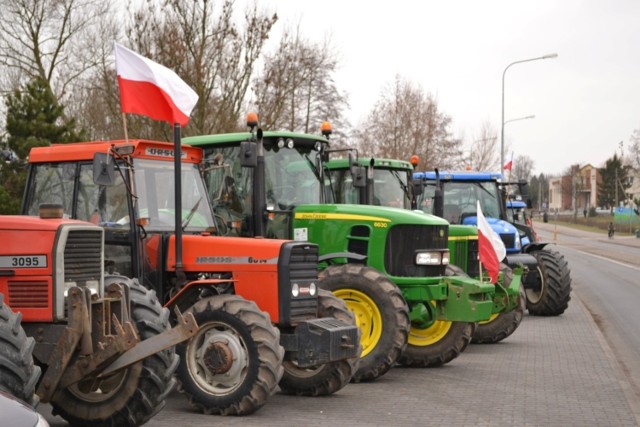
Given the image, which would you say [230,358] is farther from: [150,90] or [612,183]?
[612,183]

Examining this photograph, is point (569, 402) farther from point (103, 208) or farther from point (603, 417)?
point (103, 208)

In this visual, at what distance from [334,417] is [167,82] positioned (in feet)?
12.1

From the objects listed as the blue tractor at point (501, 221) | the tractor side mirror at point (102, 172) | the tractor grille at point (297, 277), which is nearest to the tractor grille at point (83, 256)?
the tractor side mirror at point (102, 172)

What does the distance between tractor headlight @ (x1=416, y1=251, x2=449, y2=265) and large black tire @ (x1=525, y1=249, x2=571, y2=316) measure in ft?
25.8

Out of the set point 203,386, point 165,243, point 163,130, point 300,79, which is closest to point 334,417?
point 203,386

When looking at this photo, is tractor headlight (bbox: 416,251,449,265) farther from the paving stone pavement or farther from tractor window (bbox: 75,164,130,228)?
tractor window (bbox: 75,164,130,228)

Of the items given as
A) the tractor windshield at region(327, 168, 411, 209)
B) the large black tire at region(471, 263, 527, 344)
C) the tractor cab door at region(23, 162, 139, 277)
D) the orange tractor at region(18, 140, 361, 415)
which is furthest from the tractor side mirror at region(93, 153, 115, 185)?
the large black tire at region(471, 263, 527, 344)

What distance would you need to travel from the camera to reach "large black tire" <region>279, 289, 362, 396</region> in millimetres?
10656

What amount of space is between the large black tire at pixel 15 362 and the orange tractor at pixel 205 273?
2476 millimetres

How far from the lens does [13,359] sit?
705 centimetres

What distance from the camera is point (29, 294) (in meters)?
8.31

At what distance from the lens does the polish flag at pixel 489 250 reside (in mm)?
14281

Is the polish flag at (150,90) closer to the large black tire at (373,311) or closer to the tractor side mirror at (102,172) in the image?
the tractor side mirror at (102,172)

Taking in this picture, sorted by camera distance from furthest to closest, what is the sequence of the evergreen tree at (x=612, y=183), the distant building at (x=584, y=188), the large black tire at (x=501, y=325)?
the distant building at (x=584, y=188) < the evergreen tree at (x=612, y=183) < the large black tire at (x=501, y=325)
